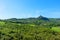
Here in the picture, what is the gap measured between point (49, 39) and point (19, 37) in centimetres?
1226

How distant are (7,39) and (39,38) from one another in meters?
14.0

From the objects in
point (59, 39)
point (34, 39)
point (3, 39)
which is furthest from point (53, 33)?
point (3, 39)

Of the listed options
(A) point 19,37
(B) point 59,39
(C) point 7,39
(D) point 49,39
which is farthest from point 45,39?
(C) point 7,39

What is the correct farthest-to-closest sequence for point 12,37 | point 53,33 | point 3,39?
1. point 53,33
2. point 12,37
3. point 3,39

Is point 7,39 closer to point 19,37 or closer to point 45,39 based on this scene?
point 19,37

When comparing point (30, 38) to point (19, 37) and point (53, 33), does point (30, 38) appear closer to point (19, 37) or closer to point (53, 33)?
point (19, 37)

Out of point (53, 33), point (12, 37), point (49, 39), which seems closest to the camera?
point (12, 37)

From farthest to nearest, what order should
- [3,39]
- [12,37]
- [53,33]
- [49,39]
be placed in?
[53,33]
[49,39]
[12,37]
[3,39]

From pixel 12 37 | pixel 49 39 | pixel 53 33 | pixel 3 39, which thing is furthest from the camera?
pixel 53 33

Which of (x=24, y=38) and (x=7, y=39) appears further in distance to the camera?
(x=24, y=38)

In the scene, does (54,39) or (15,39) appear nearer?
(15,39)

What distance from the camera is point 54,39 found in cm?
6334

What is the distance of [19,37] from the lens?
197 ft

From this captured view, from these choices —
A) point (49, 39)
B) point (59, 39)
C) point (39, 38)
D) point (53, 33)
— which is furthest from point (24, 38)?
point (53, 33)
